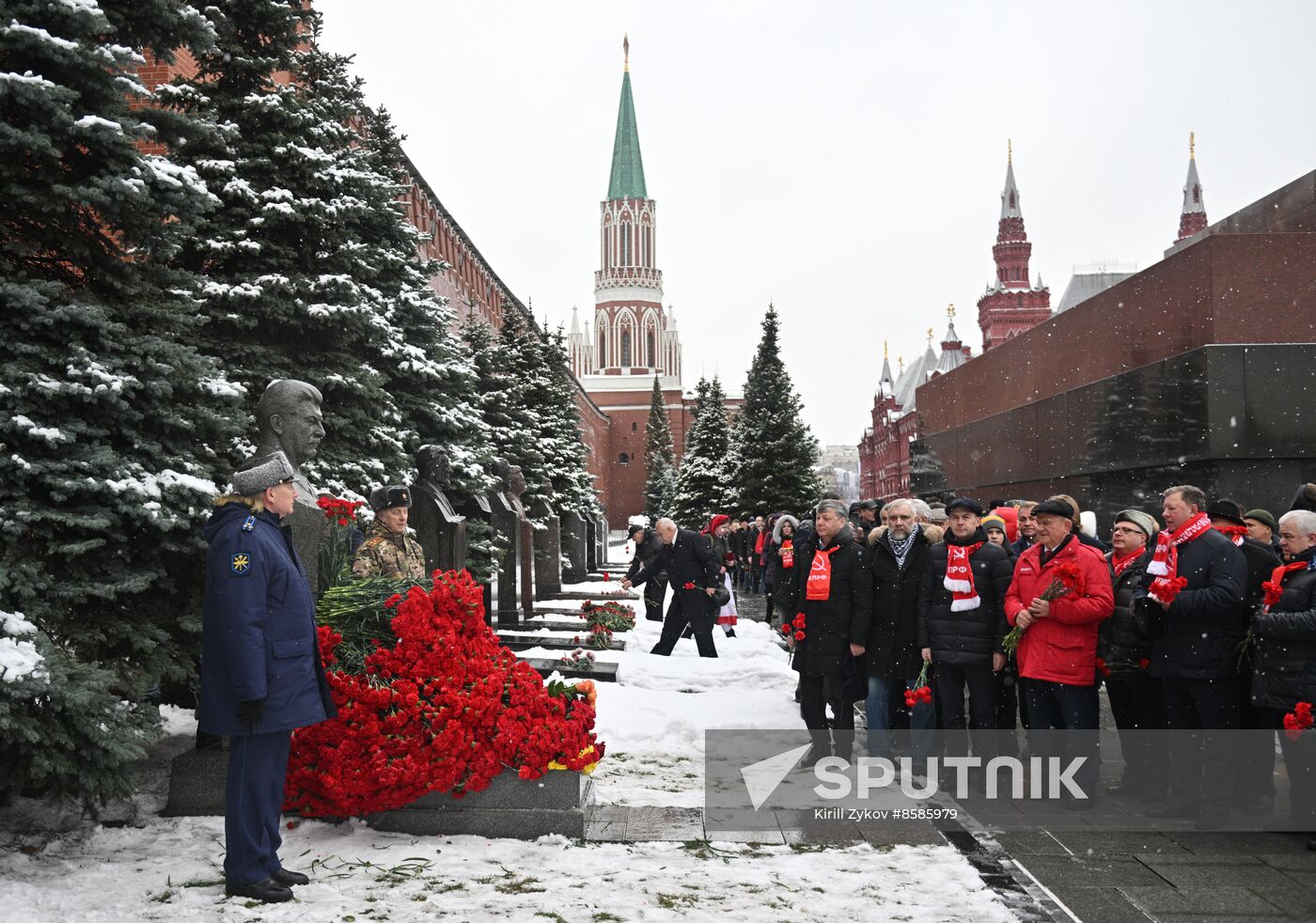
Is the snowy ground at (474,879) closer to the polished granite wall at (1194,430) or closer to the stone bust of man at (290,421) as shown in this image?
the stone bust of man at (290,421)

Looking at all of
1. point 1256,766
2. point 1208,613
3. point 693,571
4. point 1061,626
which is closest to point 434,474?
point 693,571

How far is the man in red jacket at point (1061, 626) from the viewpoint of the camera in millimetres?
6312

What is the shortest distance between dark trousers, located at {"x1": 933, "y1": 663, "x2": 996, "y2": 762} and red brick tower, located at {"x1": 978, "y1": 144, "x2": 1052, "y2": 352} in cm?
7411

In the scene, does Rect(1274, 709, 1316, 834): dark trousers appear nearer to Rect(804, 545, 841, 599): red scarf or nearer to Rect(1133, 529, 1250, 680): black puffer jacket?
Rect(1133, 529, 1250, 680): black puffer jacket

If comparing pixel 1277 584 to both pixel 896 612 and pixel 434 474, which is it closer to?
pixel 896 612

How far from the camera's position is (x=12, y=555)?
16.6ft

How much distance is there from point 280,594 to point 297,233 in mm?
7605

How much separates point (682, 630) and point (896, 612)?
5850 mm

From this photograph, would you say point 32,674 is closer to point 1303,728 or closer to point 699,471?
point 1303,728

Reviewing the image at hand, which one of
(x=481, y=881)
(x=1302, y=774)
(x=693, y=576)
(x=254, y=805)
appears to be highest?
(x=693, y=576)

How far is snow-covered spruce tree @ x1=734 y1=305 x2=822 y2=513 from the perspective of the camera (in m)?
35.6

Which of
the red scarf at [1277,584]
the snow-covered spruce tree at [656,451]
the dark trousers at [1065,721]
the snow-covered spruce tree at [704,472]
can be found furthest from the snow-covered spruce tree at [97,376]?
the snow-covered spruce tree at [656,451]

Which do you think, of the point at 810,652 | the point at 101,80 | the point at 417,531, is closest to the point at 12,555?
the point at 101,80

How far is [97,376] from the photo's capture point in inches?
209
